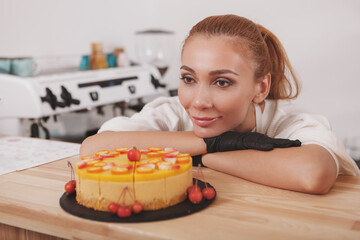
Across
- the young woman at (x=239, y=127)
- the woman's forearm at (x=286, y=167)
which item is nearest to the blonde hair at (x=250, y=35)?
the young woman at (x=239, y=127)

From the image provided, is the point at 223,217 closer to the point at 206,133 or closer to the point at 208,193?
the point at 208,193

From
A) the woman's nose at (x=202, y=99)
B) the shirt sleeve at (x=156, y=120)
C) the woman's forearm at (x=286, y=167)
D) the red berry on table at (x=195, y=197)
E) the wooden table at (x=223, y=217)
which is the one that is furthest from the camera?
the shirt sleeve at (x=156, y=120)

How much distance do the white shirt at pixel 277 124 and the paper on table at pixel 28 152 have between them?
0.16m

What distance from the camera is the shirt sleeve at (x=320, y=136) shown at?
109cm

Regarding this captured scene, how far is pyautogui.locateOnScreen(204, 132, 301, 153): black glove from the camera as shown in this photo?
108 cm

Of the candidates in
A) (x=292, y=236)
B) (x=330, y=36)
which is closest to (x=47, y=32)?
(x=330, y=36)

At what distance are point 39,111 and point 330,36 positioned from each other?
6.11 ft

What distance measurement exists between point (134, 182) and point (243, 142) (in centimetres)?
39

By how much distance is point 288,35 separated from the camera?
2.83 metres

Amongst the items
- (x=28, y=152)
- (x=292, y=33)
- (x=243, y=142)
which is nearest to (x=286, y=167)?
→ (x=243, y=142)

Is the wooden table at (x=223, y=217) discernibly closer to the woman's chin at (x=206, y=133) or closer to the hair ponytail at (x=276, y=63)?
the woman's chin at (x=206, y=133)

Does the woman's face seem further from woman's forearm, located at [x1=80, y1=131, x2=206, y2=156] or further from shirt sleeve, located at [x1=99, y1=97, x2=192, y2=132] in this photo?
shirt sleeve, located at [x1=99, y1=97, x2=192, y2=132]

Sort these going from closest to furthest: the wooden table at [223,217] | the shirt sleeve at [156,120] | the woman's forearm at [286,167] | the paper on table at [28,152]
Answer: the wooden table at [223,217]
the woman's forearm at [286,167]
the paper on table at [28,152]
the shirt sleeve at [156,120]

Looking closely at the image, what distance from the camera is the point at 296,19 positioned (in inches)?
110
